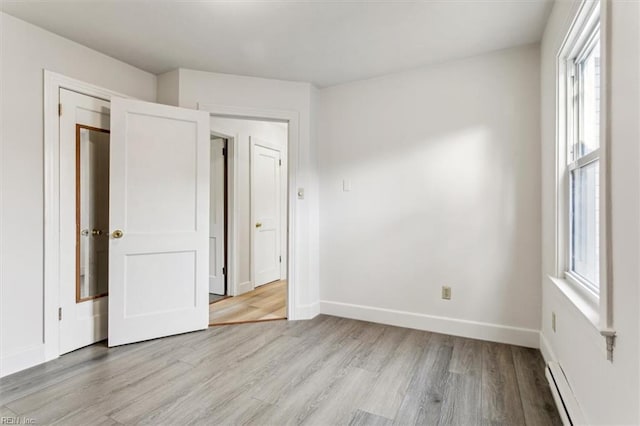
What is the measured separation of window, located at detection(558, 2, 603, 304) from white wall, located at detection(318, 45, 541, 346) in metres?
0.59

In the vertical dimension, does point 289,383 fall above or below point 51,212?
below

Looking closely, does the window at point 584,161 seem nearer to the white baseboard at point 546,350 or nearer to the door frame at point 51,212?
the white baseboard at point 546,350

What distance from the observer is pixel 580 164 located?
1.82 metres

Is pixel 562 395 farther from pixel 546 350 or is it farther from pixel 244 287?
pixel 244 287

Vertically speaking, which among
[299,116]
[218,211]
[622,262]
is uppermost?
[299,116]

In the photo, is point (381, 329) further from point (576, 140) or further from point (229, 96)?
point (229, 96)

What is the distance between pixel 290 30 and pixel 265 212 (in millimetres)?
2851

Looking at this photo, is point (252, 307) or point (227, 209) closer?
point (252, 307)

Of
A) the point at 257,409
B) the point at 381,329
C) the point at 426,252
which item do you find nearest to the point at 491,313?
the point at 426,252

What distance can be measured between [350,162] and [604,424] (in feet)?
8.57

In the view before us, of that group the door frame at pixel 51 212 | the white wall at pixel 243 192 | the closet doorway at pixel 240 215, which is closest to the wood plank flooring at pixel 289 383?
the door frame at pixel 51 212

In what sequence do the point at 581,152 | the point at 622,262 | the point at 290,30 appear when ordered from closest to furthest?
the point at 622,262
the point at 581,152
the point at 290,30
